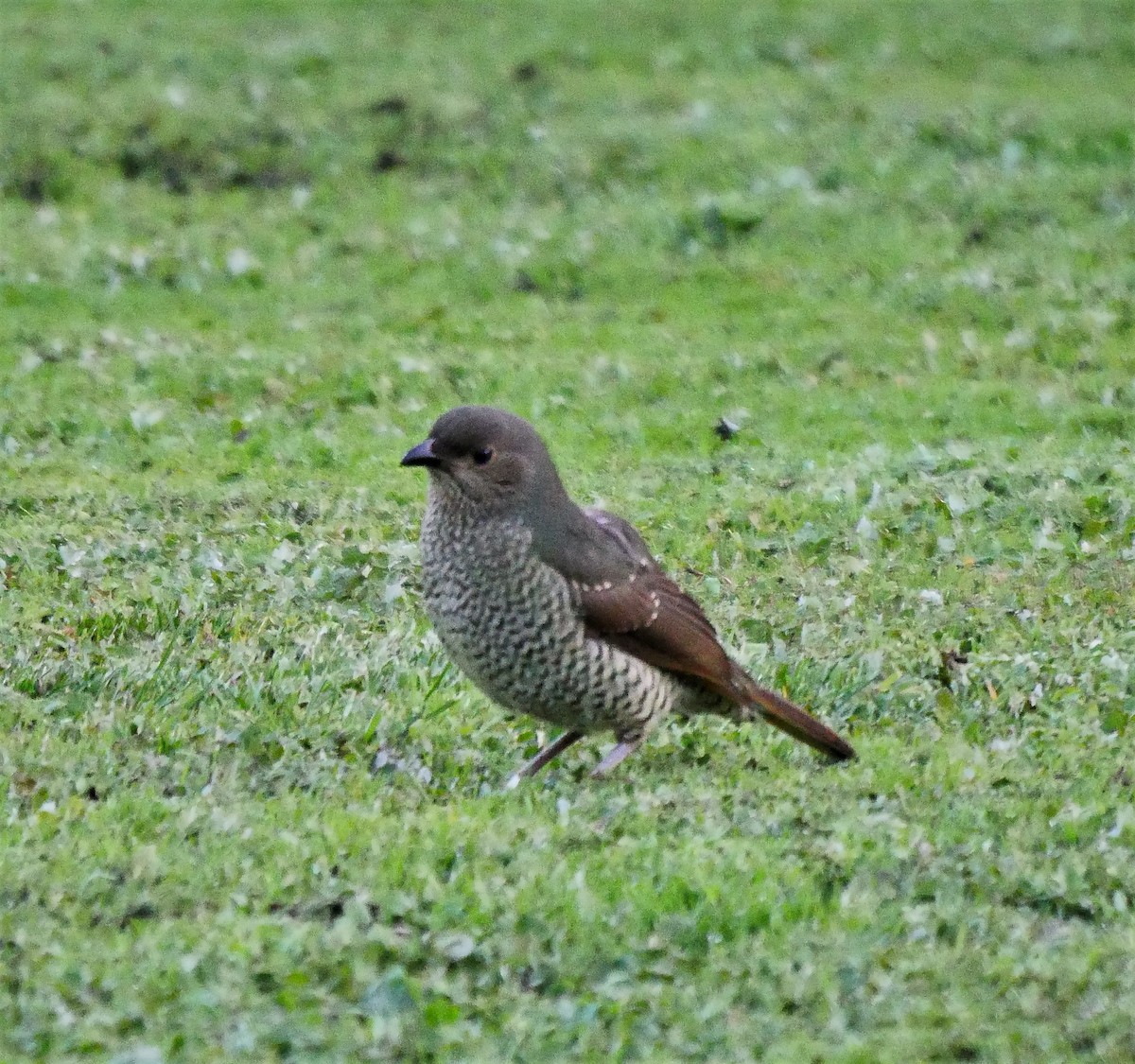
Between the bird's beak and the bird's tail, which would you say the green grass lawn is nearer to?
the bird's tail

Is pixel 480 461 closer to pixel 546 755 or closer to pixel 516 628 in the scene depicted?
pixel 516 628

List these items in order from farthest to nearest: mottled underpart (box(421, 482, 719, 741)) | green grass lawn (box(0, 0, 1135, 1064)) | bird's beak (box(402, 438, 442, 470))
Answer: bird's beak (box(402, 438, 442, 470)) → mottled underpart (box(421, 482, 719, 741)) → green grass lawn (box(0, 0, 1135, 1064))

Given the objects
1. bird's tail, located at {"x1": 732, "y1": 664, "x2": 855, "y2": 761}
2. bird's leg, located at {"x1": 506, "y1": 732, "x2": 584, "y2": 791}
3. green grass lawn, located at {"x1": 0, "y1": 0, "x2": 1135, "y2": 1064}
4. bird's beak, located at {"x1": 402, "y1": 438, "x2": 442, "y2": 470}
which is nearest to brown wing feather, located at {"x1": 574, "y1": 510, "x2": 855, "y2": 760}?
bird's tail, located at {"x1": 732, "y1": 664, "x2": 855, "y2": 761}

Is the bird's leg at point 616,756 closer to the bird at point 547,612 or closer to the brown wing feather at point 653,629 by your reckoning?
the bird at point 547,612

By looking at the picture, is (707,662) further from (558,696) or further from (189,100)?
(189,100)

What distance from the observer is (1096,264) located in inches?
611

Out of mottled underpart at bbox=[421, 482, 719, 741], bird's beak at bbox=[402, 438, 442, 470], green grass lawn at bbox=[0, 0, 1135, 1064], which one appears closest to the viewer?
green grass lawn at bbox=[0, 0, 1135, 1064]

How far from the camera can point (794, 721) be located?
7.73 meters

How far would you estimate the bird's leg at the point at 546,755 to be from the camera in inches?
303

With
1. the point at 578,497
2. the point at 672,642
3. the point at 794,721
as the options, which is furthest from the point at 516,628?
the point at 578,497

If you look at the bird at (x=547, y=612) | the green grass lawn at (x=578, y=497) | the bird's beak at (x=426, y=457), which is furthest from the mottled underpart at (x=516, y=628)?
the green grass lawn at (x=578, y=497)

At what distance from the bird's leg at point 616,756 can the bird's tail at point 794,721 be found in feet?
1.36

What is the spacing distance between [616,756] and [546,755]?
0.25m

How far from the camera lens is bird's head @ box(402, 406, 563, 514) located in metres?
7.70
